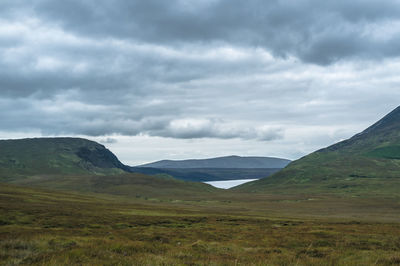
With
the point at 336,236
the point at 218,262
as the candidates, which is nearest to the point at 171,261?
the point at 218,262

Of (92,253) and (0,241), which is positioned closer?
(92,253)

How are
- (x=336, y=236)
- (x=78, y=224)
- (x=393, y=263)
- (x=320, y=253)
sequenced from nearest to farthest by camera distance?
(x=393, y=263) < (x=320, y=253) < (x=336, y=236) < (x=78, y=224)

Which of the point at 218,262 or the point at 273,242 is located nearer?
the point at 218,262

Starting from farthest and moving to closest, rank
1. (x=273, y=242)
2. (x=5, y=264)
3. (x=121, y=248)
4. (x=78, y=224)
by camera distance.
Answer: (x=78, y=224) < (x=273, y=242) < (x=121, y=248) < (x=5, y=264)

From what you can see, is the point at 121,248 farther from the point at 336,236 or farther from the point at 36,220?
the point at 36,220

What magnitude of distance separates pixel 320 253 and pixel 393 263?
5622 mm

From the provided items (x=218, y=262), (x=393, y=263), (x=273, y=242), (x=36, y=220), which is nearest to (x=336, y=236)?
(x=273, y=242)

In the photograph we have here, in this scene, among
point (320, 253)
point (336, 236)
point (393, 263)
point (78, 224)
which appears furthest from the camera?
point (78, 224)

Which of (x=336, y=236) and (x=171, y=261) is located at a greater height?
(x=171, y=261)

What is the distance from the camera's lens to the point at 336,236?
35.7 metres

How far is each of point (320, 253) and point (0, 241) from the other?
73.0 feet

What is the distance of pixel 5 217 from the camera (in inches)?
1825

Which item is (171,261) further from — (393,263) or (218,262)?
(393,263)

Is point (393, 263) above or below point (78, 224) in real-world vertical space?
above
